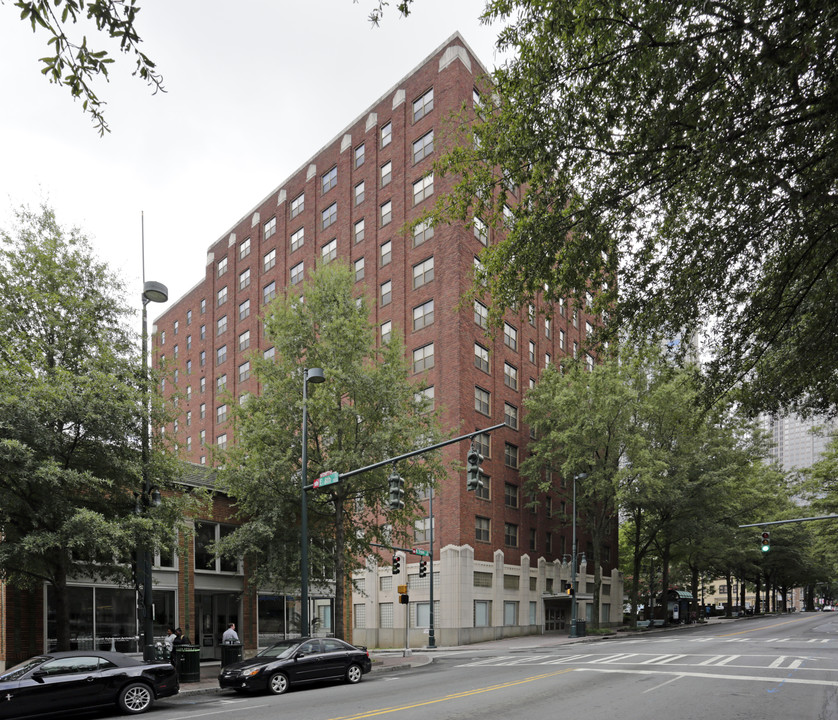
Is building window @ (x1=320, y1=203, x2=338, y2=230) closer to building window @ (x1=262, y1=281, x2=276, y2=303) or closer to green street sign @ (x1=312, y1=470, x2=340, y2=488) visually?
building window @ (x1=262, y1=281, x2=276, y2=303)

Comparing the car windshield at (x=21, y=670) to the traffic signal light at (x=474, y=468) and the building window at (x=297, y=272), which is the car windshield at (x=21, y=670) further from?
the building window at (x=297, y=272)

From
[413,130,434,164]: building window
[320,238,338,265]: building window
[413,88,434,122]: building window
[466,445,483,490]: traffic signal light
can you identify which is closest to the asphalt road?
[466,445,483,490]: traffic signal light

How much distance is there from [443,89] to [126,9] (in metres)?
43.1

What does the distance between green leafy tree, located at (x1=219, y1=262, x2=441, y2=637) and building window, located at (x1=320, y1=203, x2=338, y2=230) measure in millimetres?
28488

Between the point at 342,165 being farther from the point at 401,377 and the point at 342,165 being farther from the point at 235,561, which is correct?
the point at 235,561

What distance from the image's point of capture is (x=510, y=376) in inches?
1895

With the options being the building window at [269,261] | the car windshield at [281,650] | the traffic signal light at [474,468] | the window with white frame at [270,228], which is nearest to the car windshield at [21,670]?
the car windshield at [281,650]

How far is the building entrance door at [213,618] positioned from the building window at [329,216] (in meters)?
34.4

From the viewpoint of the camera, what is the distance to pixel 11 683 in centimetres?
1296

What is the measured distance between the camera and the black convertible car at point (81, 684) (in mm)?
12977

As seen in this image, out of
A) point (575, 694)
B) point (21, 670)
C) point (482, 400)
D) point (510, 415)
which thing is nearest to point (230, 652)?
point (21, 670)

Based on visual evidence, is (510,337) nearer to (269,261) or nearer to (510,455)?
(510,455)

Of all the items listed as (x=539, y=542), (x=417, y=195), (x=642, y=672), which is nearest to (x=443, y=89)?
(x=417, y=195)

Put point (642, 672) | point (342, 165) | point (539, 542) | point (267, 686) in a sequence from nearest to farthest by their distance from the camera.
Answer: point (267, 686) → point (642, 672) → point (539, 542) → point (342, 165)
